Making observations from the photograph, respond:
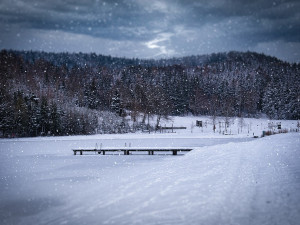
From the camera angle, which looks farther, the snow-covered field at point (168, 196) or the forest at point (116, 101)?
the forest at point (116, 101)

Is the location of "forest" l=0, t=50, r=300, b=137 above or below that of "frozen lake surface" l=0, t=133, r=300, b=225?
above

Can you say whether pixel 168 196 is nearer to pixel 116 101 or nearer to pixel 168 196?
pixel 168 196

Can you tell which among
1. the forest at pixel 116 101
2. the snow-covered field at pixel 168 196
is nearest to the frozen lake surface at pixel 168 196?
the snow-covered field at pixel 168 196

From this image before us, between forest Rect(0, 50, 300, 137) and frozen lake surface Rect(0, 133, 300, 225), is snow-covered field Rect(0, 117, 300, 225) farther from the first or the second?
forest Rect(0, 50, 300, 137)

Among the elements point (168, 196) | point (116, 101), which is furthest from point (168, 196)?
point (116, 101)

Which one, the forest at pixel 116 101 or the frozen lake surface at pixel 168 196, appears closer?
the frozen lake surface at pixel 168 196

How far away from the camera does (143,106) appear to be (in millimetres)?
68188

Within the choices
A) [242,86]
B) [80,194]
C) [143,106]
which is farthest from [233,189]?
[242,86]

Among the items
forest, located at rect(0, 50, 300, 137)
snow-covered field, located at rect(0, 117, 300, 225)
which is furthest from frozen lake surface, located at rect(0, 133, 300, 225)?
forest, located at rect(0, 50, 300, 137)

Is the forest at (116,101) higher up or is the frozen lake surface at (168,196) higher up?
the forest at (116,101)

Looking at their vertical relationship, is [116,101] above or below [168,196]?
above

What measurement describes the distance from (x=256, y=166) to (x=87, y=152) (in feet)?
69.2

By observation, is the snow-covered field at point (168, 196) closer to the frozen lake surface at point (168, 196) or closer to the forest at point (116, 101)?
the frozen lake surface at point (168, 196)

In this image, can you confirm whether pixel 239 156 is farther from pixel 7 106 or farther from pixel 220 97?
pixel 220 97
